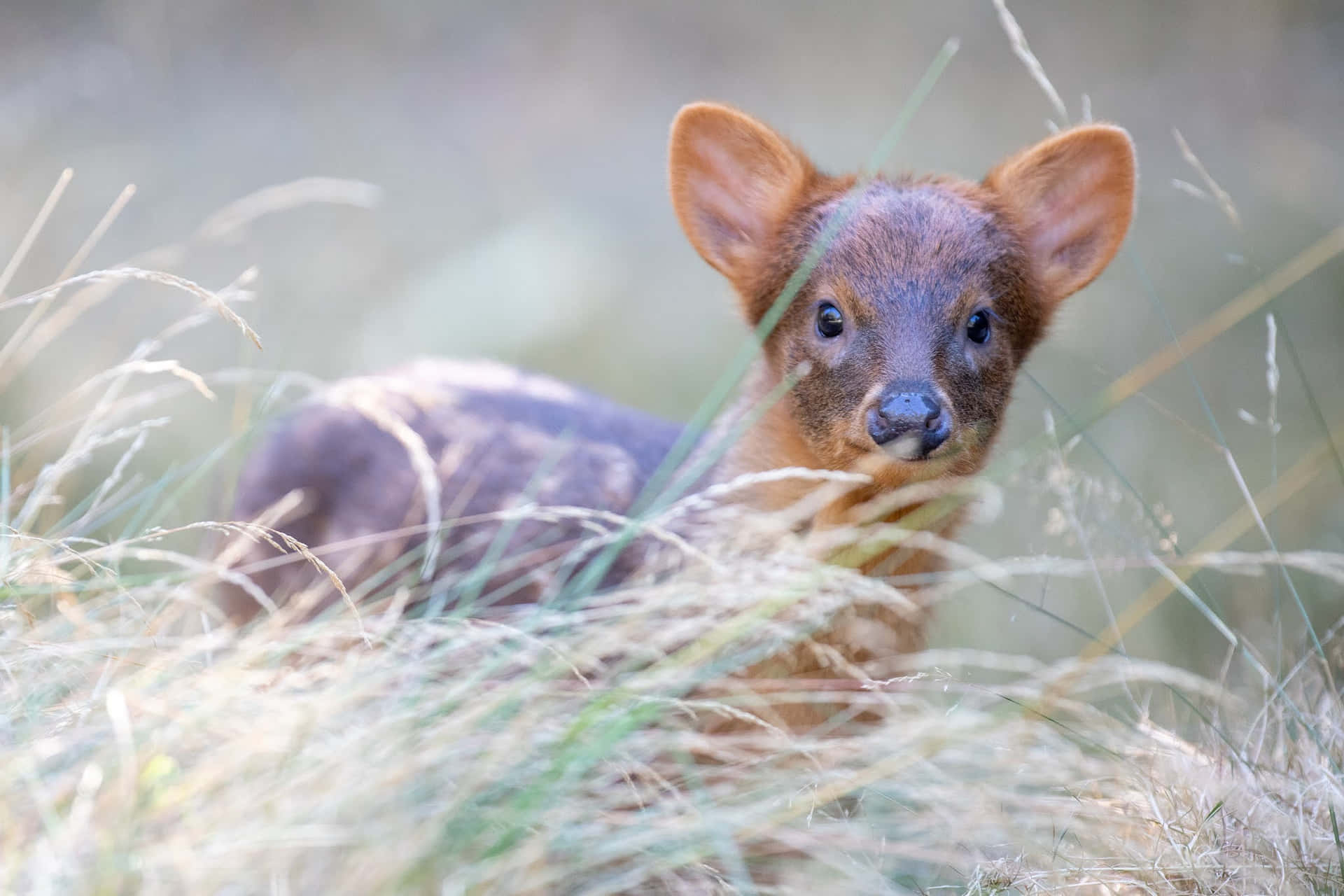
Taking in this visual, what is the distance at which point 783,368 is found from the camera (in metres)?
3.29

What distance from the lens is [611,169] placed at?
28.3 feet

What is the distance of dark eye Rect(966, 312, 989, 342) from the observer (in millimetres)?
3145

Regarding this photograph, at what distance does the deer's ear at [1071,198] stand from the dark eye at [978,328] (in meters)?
0.41

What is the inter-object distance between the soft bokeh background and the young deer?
1.33 metres

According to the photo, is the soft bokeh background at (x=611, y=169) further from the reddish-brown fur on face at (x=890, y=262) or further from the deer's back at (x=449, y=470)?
the reddish-brown fur on face at (x=890, y=262)

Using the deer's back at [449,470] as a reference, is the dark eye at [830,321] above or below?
above

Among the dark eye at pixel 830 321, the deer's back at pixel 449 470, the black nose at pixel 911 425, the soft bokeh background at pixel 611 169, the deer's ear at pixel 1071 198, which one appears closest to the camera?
the black nose at pixel 911 425

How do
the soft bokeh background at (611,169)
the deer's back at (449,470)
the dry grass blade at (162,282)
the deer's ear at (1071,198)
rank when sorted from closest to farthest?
the dry grass blade at (162,282)
the deer's ear at (1071,198)
the deer's back at (449,470)
the soft bokeh background at (611,169)

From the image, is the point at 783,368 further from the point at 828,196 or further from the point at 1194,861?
the point at 1194,861

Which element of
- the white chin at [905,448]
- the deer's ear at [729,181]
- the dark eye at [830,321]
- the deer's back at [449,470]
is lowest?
the deer's back at [449,470]

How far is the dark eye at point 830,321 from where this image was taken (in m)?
3.14

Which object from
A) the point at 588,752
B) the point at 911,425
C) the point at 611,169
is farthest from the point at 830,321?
the point at 611,169

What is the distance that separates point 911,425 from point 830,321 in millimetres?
508

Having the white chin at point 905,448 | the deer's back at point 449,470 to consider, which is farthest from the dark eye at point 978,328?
the deer's back at point 449,470
